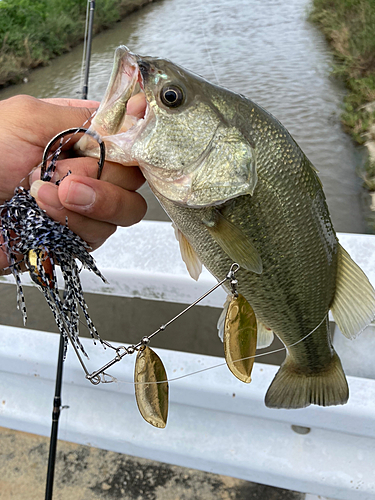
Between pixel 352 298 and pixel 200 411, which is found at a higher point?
pixel 352 298

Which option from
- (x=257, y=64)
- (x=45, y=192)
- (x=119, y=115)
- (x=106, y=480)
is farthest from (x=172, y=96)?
(x=257, y=64)

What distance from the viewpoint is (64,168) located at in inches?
32.7

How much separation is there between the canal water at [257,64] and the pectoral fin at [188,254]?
342 centimetres

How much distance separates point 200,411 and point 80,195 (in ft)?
3.37

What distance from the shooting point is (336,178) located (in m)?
4.77

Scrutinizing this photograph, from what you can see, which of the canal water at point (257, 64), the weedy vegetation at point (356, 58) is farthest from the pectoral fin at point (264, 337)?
the weedy vegetation at point (356, 58)

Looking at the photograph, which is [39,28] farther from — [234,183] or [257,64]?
[234,183]

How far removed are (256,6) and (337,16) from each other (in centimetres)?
392

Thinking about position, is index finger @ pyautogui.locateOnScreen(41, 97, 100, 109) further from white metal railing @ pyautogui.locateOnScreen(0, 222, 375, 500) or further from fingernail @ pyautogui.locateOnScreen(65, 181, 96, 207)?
white metal railing @ pyautogui.locateOnScreen(0, 222, 375, 500)

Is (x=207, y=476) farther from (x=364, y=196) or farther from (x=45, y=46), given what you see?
(x=45, y=46)

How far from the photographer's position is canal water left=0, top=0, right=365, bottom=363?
2973 millimetres

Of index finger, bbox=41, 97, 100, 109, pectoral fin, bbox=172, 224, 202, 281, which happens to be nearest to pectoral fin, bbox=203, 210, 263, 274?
pectoral fin, bbox=172, 224, 202, 281

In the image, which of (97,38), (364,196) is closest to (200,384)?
(364,196)

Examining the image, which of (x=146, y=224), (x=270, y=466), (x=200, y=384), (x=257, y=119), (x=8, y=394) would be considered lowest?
(x=8, y=394)
